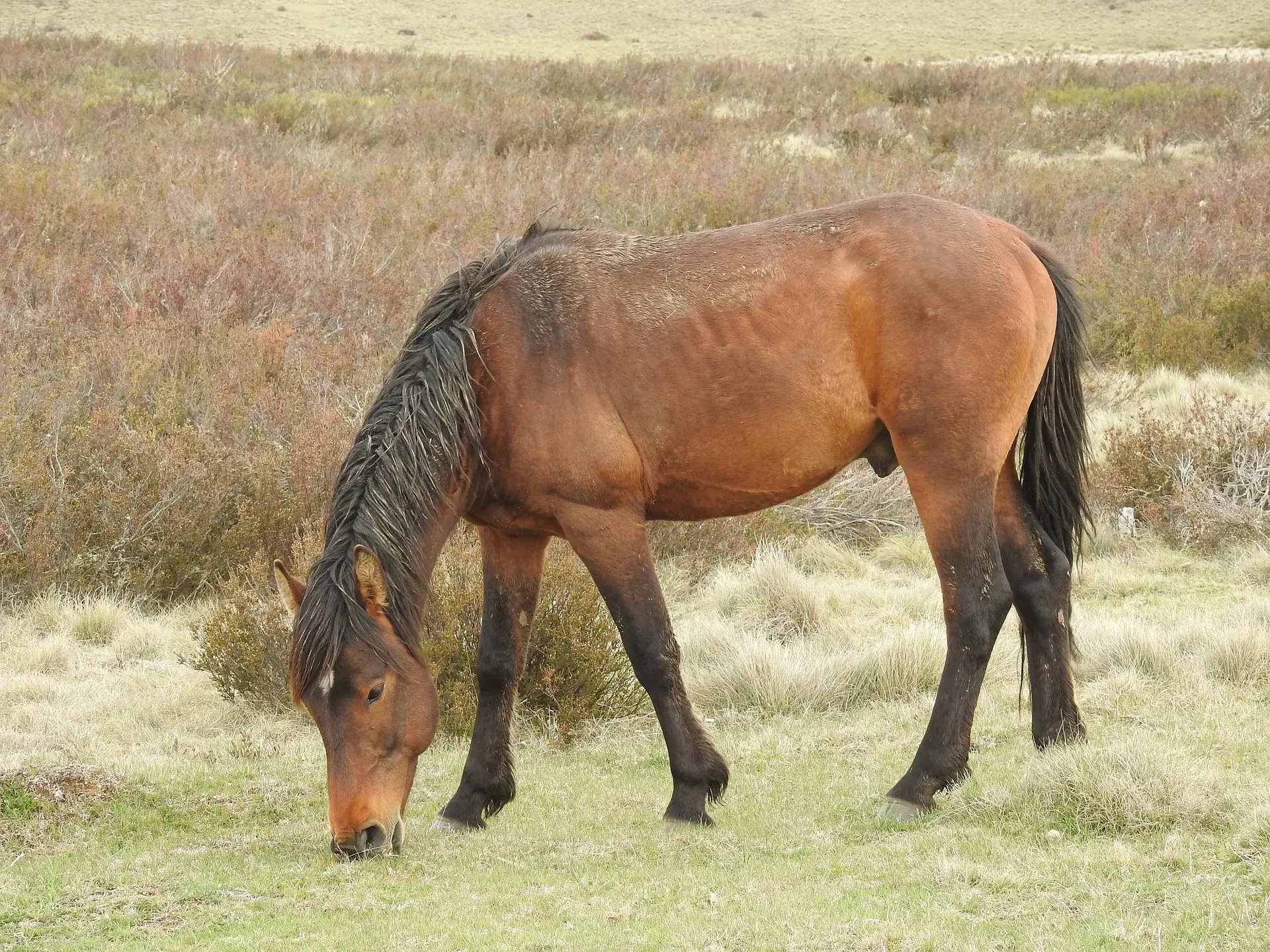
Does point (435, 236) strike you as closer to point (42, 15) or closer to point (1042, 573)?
point (1042, 573)

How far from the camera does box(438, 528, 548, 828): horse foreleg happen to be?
196 inches

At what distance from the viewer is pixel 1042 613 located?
5.11 m

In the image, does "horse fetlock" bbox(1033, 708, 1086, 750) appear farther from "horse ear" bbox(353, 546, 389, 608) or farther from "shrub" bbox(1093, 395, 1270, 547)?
"shrub" bbox(1093, 395, 1270, 547)

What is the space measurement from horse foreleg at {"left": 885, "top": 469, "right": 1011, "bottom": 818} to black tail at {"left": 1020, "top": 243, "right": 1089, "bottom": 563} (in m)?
0.54

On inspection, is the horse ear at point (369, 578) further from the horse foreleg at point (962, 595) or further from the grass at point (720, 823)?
the horse foreleg at point (962, 595)

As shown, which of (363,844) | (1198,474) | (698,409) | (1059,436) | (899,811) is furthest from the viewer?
(1198,474)

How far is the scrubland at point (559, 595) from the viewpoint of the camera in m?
3.91

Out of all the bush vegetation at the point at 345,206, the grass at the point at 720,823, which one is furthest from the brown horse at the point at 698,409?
the bush vegetation at the point at 345,206

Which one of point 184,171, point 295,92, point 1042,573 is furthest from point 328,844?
point 295,92

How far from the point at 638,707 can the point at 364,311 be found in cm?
608

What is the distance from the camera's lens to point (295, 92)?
21484 mm

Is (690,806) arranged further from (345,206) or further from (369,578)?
(345,206)

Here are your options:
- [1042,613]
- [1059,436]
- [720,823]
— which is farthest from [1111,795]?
[1059,436]

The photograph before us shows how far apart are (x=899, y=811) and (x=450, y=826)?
5.42ft
